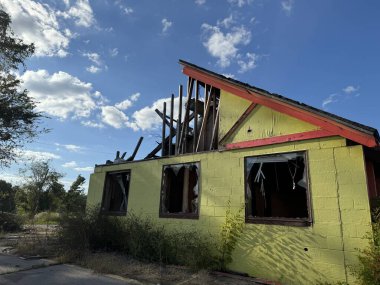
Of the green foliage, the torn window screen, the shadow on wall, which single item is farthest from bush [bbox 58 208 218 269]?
the torn window screen

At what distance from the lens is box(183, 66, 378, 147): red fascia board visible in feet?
17.7

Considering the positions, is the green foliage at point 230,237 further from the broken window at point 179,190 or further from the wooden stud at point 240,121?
the wooden stud at point 240,121

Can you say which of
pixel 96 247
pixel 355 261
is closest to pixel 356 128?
pixel 355 261

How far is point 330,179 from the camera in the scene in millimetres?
5848

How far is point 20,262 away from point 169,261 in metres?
4.21

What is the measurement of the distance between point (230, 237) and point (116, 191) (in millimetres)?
6716

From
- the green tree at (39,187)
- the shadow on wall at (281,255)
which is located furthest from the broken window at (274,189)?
the green tree at (39,187)

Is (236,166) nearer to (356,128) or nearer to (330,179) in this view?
(330,179)

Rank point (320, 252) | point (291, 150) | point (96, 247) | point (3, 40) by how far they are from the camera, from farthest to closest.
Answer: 1. point (3, 40)
2. point (96, 247)
3. point (291, 150)
4. point (320, 252)

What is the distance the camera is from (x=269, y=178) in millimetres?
10641

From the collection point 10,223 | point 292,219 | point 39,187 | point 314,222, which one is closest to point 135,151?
point 292,219

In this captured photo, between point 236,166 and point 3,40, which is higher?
point 3,40

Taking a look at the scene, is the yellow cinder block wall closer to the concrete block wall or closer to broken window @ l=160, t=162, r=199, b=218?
the concrete block wall

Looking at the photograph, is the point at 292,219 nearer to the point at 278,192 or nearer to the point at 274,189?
the point at 274,189
